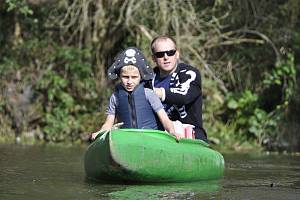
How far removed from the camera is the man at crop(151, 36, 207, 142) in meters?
6.37

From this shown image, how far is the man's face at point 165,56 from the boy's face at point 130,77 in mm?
563

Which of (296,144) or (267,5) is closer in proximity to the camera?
(296,144)

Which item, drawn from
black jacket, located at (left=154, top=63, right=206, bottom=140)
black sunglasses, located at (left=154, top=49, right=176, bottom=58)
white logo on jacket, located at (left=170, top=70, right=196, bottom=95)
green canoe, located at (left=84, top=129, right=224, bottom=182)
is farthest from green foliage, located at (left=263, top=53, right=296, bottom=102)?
green canoe, located at (left=84, top=129, right=224, bottom=182)

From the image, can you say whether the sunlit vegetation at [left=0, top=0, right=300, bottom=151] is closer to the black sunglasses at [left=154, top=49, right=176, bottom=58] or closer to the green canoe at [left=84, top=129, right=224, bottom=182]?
the black sunglasses at [left=154, top=49, right=176, bottom=58]

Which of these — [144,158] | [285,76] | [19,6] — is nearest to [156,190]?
[144,158]

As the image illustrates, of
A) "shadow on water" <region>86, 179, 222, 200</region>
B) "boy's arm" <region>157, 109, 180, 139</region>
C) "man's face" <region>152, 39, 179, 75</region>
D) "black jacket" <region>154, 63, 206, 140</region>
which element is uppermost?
"man's face" <region>152, 39, 179, 75</region>

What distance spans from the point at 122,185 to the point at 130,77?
87 centimetres

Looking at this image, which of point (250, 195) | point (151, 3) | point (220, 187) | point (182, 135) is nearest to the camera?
point (250, 195)

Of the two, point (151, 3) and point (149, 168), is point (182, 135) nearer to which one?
point (149, 168)

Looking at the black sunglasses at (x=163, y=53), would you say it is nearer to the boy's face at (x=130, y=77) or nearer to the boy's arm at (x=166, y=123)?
the boy's face at (x=130, y=77)

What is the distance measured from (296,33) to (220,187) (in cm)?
590

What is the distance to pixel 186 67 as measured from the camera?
6.60 metres

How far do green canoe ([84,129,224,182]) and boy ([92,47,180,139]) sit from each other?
0.21 metres

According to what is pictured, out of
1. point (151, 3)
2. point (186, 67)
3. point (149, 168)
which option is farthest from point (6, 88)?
point (149, 168)
